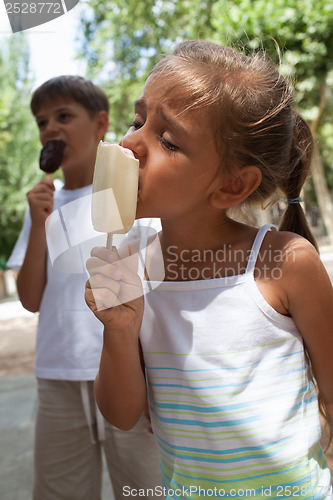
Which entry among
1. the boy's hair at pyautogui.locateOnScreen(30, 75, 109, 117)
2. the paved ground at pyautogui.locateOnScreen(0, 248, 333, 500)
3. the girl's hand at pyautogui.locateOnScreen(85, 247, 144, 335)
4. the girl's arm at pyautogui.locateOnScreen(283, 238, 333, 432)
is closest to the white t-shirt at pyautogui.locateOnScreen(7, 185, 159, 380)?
the boy's hair at pyautogui.locateOnScreen(30, 75, 109, 117)

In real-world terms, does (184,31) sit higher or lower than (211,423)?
higher

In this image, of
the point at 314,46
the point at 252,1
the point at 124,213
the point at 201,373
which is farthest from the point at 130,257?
the point at 252,1

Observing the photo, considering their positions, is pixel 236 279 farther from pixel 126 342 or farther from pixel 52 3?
pixel 52 3

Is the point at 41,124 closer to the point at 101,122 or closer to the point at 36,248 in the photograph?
the point at 101,122

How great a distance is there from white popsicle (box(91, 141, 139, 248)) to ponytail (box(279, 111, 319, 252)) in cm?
54

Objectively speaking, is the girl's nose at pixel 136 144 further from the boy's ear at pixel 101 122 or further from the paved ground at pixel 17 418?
the paved ground at pixel 17 418

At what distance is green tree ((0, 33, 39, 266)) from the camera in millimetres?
16094

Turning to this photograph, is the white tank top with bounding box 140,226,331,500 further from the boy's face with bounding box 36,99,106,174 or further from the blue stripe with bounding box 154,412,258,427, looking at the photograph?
the boy's face with bounding box 36,99,106,174

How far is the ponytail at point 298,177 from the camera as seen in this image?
49.6 inches

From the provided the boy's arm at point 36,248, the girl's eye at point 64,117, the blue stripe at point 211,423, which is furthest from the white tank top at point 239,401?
the girl's eye at point 64,117

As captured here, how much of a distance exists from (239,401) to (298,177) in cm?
64

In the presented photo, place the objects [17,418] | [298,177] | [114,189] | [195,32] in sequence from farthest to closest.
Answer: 1. [195,32]
2. [17,418]
3. [298,177]
4. [114,189]

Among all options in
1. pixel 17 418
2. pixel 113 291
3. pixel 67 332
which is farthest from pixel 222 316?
pixel 17 418

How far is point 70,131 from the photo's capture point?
1.85 meters
